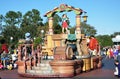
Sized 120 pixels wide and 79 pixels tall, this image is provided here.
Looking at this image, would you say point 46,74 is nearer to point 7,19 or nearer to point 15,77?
point 15,77

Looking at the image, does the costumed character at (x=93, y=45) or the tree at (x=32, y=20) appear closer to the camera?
the costumed character at (x=93, y=45)

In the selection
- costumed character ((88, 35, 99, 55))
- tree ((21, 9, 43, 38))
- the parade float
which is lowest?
the parade float

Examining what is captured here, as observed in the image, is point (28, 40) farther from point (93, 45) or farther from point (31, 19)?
point (31, 19)

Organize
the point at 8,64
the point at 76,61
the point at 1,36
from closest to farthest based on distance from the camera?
1. the point at 76,61
2. the point at 8,64
3. the point at 1,36

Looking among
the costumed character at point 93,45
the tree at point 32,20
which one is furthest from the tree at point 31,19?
the costumed character at point 93,45

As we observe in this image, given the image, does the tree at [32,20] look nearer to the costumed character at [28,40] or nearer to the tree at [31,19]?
the tree at [31,19]

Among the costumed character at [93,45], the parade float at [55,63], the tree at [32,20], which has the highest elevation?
the tree at [32,20]

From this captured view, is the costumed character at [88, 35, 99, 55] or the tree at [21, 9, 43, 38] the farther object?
the tree at [21, 9, 43, 38]

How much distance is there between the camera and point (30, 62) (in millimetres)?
15906

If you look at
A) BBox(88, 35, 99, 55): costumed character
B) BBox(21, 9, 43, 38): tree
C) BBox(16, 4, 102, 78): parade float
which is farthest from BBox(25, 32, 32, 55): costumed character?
BBox(21, 9, 43, 38): tree

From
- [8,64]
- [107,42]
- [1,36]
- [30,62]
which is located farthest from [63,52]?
[107,42]

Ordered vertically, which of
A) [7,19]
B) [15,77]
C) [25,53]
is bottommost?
[15,77]

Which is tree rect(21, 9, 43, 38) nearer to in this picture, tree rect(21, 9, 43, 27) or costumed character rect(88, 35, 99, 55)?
tree rect(21, 9, 43, 27)

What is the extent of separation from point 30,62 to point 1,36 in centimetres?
4797
